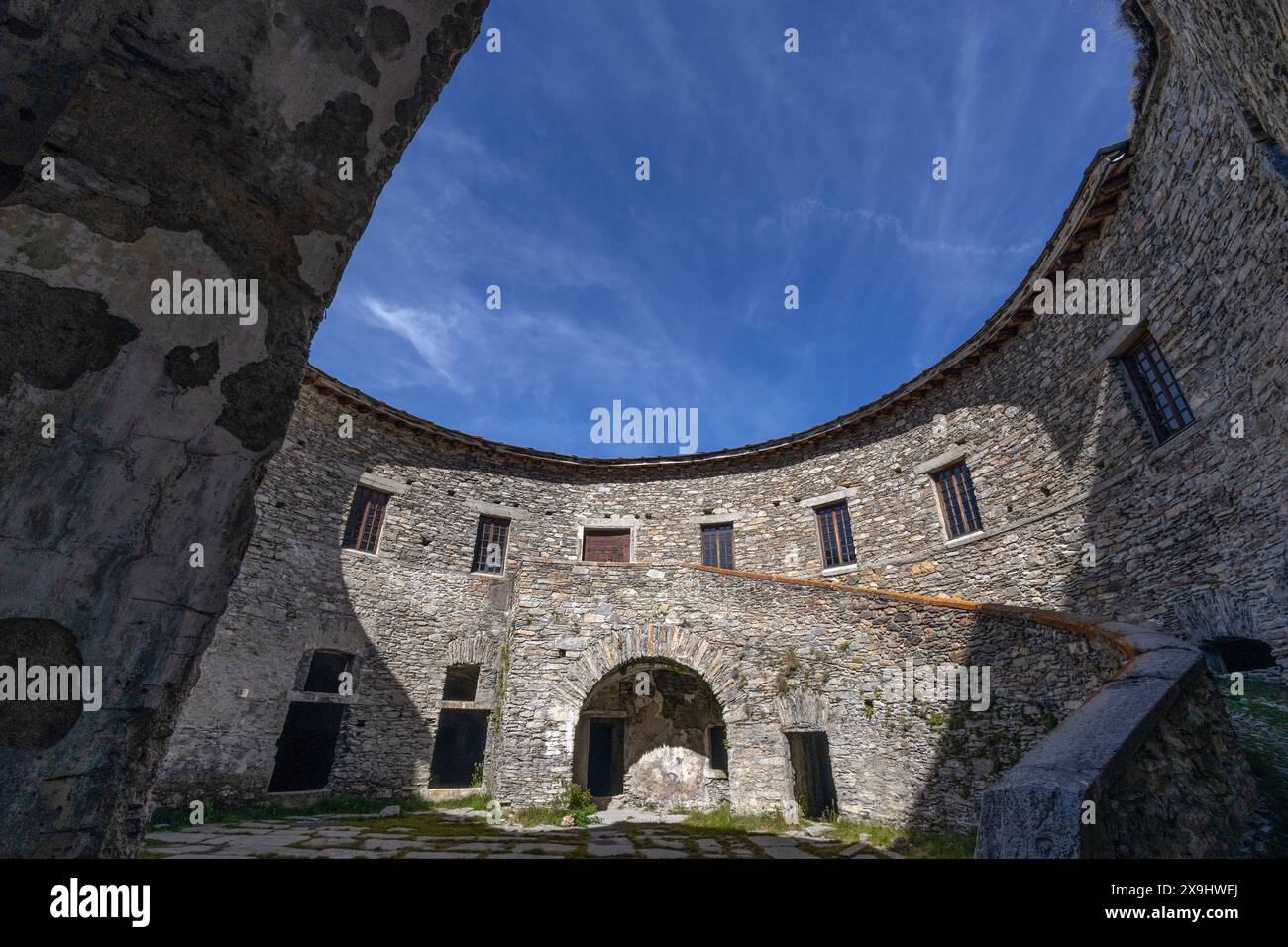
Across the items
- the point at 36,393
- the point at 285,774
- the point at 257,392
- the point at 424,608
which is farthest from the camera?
the point at 424,608

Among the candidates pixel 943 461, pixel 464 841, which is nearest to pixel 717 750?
pixel 464 841

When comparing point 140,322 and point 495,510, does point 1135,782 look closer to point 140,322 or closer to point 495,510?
point 140,322

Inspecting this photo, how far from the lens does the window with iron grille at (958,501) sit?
35.9 ft

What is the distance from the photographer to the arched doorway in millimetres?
10828

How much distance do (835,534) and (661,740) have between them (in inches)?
239

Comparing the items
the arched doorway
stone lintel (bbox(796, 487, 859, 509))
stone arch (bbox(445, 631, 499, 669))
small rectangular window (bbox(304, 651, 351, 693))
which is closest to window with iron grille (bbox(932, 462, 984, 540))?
stone lintel (bbox(796, 487, 859, 509))

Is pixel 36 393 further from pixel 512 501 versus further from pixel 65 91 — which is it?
pixel 512 501

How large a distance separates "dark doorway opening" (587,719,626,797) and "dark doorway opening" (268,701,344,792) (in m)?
5.36

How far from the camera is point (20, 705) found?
1137mm

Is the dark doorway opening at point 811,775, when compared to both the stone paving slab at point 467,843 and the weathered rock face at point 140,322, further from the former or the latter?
the weathered rock face at point 140,322

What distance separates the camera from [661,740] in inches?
448

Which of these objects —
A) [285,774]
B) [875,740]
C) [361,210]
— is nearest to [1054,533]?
[875,740]

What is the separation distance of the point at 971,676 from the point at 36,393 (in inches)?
330

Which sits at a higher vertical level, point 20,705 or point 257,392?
point 257,392
